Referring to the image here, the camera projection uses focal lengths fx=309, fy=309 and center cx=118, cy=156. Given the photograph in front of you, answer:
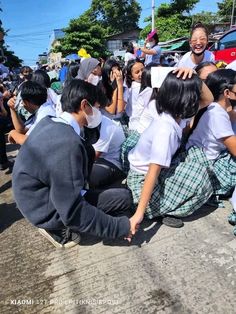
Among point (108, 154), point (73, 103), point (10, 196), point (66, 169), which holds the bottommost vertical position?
point (10, 196)

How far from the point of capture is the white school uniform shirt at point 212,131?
8.03 ft

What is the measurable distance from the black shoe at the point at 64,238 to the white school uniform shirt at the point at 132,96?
6.69 feet

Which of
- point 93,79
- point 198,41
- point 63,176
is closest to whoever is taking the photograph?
point 63,176

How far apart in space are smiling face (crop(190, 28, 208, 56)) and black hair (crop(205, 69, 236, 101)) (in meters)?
1.19

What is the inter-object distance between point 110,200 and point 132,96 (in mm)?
1878

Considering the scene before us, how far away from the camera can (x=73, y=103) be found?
6.77 feet

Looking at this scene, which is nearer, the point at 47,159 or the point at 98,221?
the point at 47,159

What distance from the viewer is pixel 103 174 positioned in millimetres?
2973

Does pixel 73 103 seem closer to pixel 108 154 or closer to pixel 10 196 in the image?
pixel 108 154

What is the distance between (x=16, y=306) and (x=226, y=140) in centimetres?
190

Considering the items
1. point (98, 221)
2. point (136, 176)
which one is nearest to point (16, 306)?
point (98, 221)

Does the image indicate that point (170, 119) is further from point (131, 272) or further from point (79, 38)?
point (79, 38)

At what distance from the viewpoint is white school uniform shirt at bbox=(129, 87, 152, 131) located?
3406mm

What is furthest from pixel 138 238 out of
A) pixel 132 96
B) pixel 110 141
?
pixel 132 96
